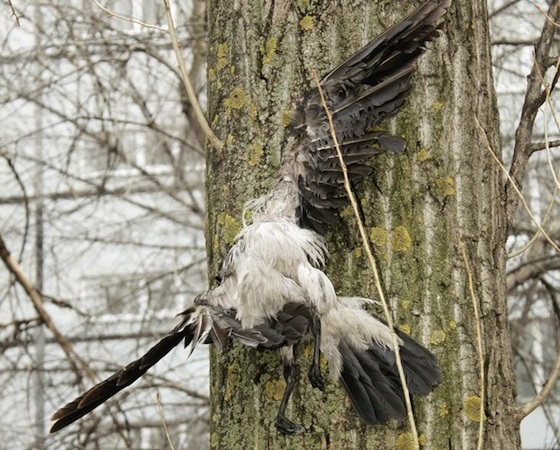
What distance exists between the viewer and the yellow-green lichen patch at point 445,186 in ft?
7.37

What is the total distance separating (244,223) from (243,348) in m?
0.29

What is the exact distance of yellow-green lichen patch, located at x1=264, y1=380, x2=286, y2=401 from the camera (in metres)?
2.19

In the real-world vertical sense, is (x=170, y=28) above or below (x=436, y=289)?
above

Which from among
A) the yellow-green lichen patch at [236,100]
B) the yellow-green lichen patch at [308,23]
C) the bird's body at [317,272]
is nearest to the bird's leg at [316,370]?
the bird's body at [317,272]

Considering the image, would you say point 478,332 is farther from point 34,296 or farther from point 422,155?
point 34,296

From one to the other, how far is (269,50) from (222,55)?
154 mm

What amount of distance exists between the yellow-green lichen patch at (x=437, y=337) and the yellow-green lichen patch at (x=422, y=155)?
40 cm

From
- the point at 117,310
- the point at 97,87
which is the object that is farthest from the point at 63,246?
the point at 97,87

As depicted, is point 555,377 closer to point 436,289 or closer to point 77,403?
point 436,289

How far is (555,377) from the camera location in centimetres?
225

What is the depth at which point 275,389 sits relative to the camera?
86.7 inches

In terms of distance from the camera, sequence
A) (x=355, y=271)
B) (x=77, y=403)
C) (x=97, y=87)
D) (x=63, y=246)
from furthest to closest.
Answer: (x=63, y=246), (x=97, y=87), (x=355, y=271), (x=77, y=403)

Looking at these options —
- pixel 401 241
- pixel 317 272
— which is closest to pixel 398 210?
pixel 401 241

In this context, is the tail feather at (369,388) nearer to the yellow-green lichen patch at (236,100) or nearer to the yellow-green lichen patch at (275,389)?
the yellow-green lichen patch at (275,389)
